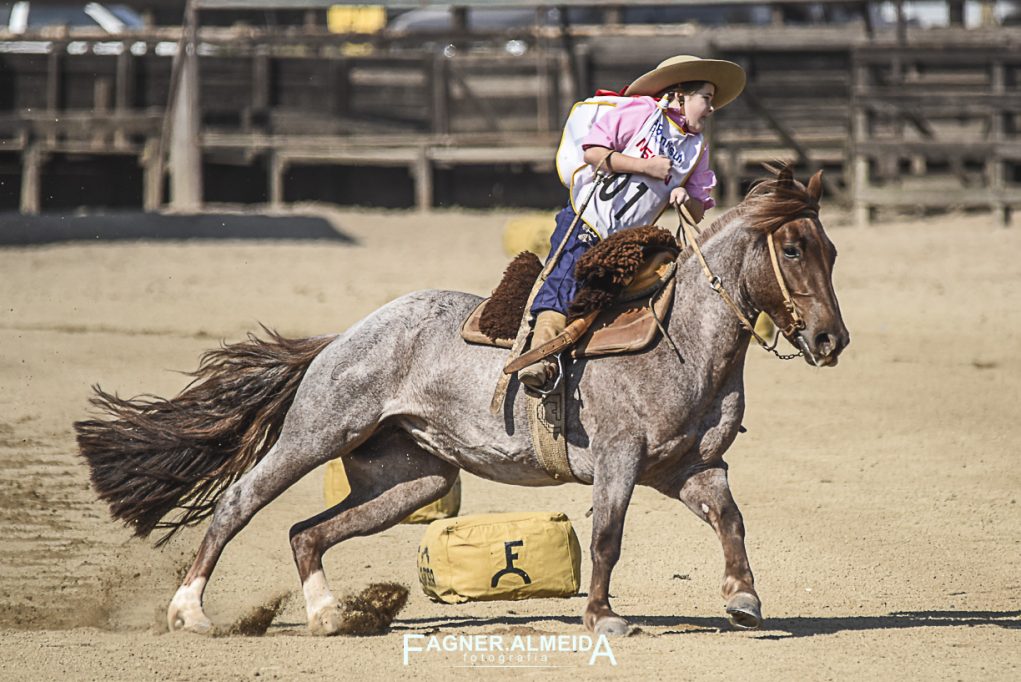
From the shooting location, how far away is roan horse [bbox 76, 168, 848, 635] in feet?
18.7

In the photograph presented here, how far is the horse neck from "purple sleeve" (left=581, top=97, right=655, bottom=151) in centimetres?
49

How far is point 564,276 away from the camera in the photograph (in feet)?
19.5

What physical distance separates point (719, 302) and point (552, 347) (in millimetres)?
631

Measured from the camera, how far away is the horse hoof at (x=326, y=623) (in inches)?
238

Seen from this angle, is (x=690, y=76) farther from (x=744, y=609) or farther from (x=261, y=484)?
(x=261, y=484)

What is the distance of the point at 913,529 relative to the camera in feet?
26.0

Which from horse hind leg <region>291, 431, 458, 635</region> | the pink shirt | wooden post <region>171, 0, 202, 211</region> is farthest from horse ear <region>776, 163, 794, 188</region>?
wooden post <region>171, 0, 202, 211</region>

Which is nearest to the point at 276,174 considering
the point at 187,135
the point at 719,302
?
the point at 187,135

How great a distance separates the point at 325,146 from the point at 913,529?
1213cm

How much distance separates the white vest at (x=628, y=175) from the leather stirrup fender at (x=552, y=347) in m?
0.39

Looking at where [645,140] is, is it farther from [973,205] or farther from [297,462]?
[973,205]

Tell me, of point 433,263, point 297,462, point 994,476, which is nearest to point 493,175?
point 433,263

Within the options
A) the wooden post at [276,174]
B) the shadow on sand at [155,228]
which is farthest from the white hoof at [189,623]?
the wooden post at [276,174]

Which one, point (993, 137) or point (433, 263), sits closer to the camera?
point (433, 263)
